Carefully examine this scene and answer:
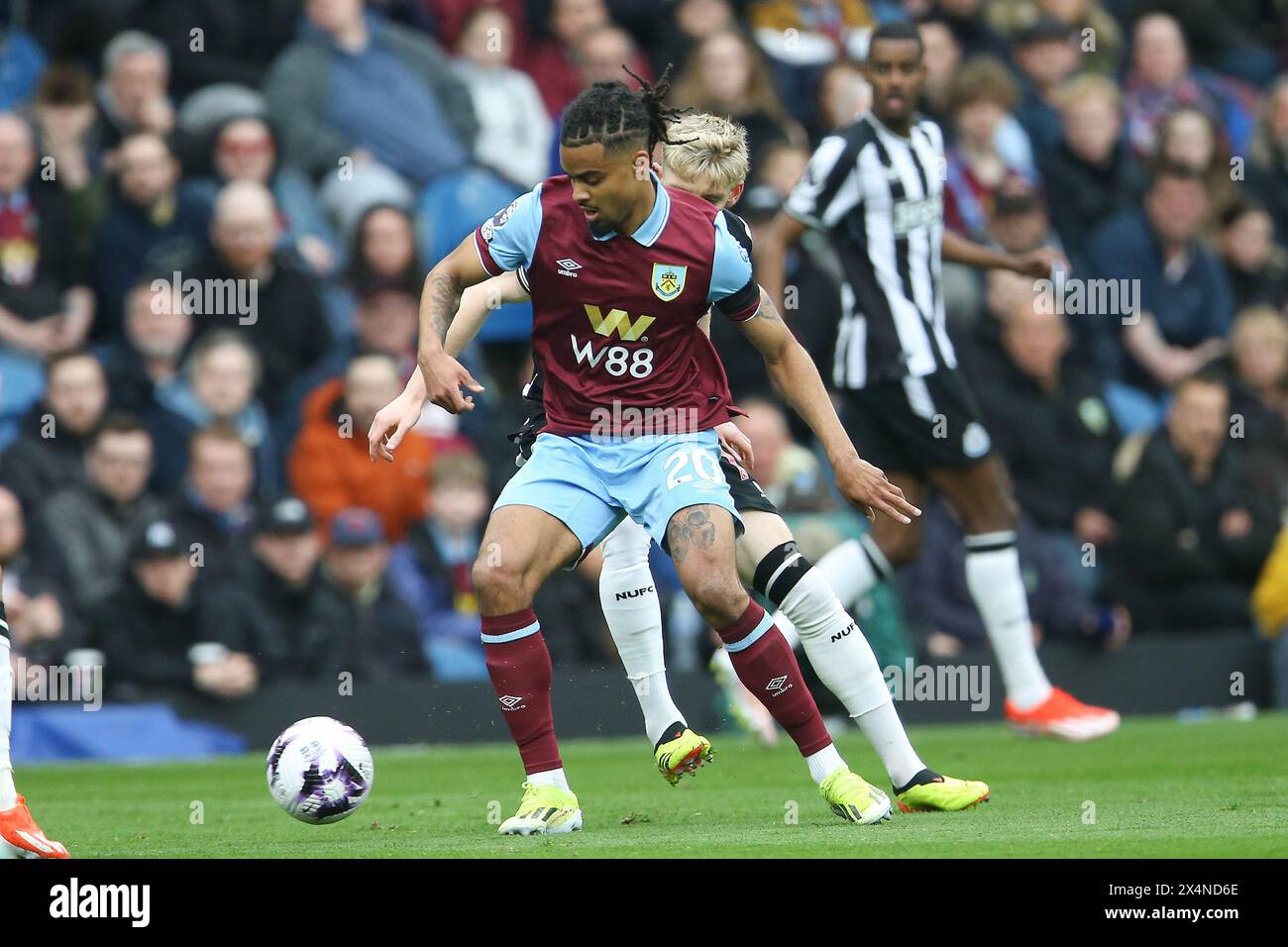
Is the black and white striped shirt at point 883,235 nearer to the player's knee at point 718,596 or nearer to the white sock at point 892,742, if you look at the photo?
the white sock at point 892,742

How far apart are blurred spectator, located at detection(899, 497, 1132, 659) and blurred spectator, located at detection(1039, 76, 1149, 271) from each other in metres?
3.42

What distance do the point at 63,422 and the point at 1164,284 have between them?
7.52 metres

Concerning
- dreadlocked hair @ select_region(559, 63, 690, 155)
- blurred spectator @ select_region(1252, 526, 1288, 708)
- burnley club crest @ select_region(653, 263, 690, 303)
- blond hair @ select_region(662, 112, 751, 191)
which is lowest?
blurred spectator @ select_region(1252, 526, 1288, 708)

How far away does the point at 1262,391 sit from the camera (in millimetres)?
14602

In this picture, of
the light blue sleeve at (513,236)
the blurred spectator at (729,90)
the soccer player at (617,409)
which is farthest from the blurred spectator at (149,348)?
the light blue sleeve at (513,236)

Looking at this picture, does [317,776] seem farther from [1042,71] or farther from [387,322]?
[1042,71]

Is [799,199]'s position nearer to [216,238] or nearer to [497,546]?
[497,546]

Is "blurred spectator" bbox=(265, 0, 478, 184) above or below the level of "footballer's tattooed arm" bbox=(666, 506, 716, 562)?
above

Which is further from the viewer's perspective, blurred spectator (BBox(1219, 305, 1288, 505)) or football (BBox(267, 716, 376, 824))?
blurred spectator (BBox(1219, 305, 1288, 505))

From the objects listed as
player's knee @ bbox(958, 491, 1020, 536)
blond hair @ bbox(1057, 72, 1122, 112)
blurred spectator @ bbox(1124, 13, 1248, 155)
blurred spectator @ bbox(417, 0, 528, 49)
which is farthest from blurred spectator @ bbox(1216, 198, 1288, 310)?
player's knee @ bbox(958, 491, 1020, 536)

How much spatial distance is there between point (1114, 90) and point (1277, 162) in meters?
1.66

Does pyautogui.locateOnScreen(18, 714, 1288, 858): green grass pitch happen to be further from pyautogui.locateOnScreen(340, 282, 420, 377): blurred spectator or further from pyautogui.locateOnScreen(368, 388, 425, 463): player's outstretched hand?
pyautogui.locateOnScreen(340, 282, 420, 377): blurred spectator

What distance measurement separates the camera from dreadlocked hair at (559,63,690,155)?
273 inches
